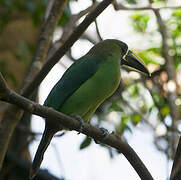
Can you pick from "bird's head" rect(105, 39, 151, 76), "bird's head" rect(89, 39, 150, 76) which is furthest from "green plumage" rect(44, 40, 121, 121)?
"bird's head" rect(105, 39, 151, 76)

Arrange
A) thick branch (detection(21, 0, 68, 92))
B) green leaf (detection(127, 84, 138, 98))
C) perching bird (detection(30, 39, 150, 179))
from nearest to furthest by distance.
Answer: perching bird (detection(30, 39, 150, 179))
thick branch (detection(21, 0, 68, 92))
green leaf (detection(127, 84, 138, 98))

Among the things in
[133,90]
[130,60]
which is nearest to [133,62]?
[130,60]

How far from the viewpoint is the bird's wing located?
265cm

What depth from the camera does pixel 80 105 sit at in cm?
260

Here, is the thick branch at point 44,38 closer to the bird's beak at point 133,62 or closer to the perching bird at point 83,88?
the perching bird at point 83,88

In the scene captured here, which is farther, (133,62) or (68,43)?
(133,62)

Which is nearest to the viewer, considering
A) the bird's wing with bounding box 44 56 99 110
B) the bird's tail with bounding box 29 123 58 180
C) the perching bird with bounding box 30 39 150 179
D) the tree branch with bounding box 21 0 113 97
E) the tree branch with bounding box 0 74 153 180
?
the tree branch with bounding box 0 74 153 180

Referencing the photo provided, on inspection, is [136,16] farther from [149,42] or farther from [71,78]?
[71,78]

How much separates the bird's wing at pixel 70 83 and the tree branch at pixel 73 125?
0.48 m

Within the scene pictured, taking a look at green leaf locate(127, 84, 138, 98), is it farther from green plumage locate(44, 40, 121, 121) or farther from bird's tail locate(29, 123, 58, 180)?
bird's tail locate(29, 123, 58, 180)

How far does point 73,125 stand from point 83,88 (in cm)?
53

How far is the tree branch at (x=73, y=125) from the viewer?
1.82m

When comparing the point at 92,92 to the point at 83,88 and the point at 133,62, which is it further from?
the point at 133,62

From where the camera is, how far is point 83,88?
2.62 m
